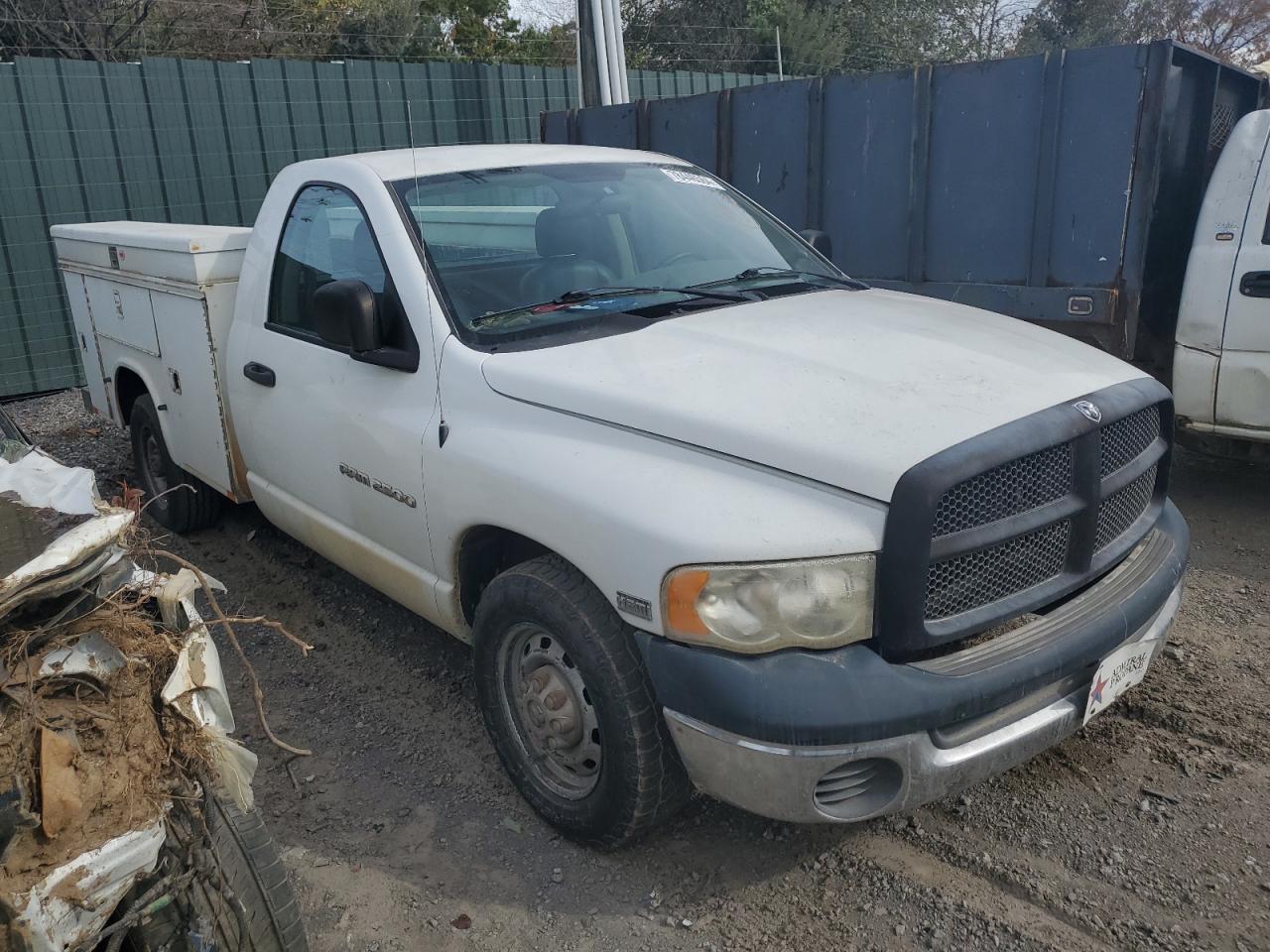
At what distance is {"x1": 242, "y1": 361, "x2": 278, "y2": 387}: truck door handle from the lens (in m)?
4.11

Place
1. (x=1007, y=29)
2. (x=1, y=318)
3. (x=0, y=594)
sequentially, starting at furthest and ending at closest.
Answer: (x=1007, y=29), (x=1, y=318), (x=0, y=594)

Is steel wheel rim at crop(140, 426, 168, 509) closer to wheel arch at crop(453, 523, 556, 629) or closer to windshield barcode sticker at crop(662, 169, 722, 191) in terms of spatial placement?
wheel arch at crop(453, 523, 556, 629)

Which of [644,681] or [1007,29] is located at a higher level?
[1007,29]

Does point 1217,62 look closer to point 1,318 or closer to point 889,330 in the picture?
point 889,330

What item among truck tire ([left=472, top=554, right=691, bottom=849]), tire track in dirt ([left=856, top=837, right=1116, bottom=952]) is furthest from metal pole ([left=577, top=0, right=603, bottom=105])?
tire track in dirt ([left=856, top=837, right=1116, bottom=952])

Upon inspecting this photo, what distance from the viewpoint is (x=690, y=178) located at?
4.33m

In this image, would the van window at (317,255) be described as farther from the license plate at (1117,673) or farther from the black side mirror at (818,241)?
the license plate at (1117,673)

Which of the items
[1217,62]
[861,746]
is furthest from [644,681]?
[1217,62]

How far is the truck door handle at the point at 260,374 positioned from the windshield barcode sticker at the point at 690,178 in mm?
1732

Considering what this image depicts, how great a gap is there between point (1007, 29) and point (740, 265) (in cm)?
2998

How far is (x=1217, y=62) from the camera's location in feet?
18.4

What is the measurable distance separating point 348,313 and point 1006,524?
2.01m

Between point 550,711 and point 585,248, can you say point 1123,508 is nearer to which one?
point 550,711

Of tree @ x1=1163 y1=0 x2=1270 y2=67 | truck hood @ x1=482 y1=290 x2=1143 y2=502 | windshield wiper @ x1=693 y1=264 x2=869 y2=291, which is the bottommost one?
truck hood @ x1=482 y1=290 x2=1143 y2=502
